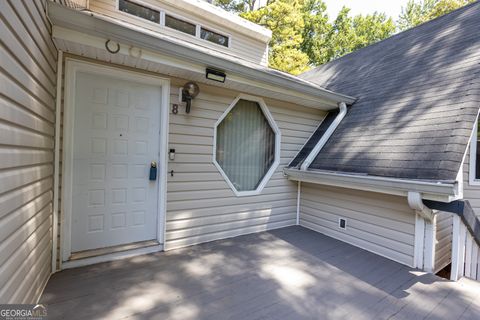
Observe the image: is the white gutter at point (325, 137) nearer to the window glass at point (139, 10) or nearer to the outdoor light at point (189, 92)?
the outdoor light at point (189, 92)

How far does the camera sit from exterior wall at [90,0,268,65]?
5102 millimetres

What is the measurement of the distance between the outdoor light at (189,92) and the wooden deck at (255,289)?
1.95 m

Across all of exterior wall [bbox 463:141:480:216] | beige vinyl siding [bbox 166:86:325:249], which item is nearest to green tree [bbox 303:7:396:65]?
exterior wall [bbox 463:141:480:216]

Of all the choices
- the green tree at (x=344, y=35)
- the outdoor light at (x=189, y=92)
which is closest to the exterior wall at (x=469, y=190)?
the outdoor light at (x=189, y=92)

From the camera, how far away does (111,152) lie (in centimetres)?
288

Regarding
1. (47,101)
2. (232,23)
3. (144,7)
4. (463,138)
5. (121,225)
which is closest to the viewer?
(47,101)

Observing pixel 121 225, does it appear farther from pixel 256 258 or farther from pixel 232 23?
pixel 232 23

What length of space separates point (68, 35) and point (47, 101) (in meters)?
0.62

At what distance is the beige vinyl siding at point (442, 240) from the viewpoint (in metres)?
3.06

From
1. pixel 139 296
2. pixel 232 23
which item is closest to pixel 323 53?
pixel 232 23

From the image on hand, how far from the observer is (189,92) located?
3.16 metres

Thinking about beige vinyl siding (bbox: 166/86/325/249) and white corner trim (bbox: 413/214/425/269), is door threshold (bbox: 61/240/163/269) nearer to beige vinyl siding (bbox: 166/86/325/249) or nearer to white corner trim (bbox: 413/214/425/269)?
beige vinyl siding (bbox: 166/86/325/249)

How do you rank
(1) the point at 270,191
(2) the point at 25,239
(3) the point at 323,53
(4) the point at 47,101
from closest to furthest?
(2) the point at 25,239 → (4) the point at 47,101 → (1) the point at 270,191 → (3) the point at 323,53

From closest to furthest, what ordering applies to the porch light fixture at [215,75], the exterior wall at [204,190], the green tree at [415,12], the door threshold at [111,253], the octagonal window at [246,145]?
the door threshold at [111,253]
the porch light fixture at [215,75]
the exterior wall at [204,190]
the octagonal window at [246,145]
the green tree at [415,12]
